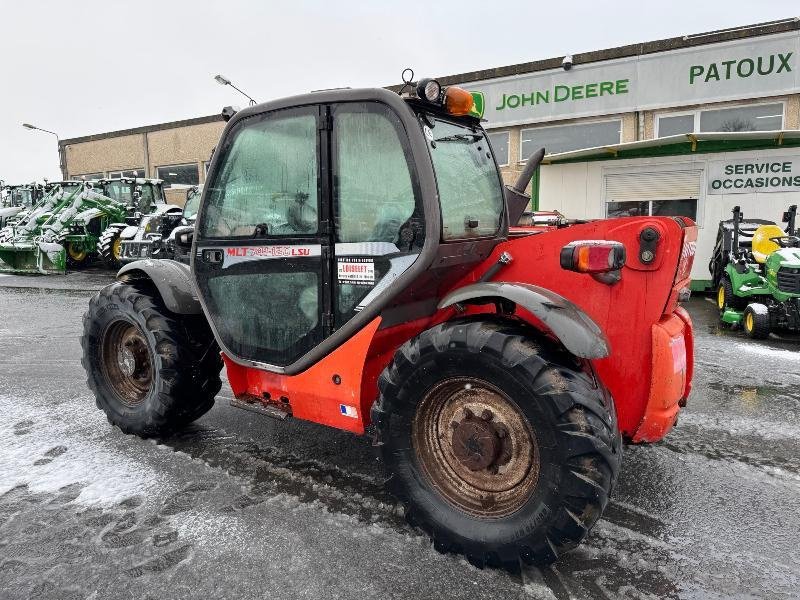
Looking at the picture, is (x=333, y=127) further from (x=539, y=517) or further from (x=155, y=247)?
(x=155, y=247)

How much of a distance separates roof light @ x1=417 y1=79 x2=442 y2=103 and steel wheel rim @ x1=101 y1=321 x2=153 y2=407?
95.4 inches

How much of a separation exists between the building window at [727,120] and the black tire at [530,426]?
45.5 feet

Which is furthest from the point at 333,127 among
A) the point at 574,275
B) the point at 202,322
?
the point at 202,322

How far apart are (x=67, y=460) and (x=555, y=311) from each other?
10.1ft

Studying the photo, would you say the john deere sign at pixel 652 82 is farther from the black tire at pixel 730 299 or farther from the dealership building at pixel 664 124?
the black tire at pixel 730 299

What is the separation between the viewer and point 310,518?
2750 mm

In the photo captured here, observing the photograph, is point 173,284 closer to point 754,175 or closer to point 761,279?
point 761,279

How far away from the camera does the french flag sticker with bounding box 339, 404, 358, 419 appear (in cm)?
281

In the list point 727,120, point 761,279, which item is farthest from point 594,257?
point 727,120

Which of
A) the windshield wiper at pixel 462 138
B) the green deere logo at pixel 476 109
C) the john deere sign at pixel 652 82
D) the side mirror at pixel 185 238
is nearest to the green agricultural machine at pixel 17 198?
the john deere sign at pixel 652 82

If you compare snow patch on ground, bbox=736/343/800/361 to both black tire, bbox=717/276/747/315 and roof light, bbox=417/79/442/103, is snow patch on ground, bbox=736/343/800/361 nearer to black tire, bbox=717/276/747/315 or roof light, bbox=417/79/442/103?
black tire, bbox=717/276/747/315

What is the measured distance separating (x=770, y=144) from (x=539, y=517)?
11.3 meters

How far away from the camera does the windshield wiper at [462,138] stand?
2.86 meters

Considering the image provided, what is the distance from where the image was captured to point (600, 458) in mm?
2109
